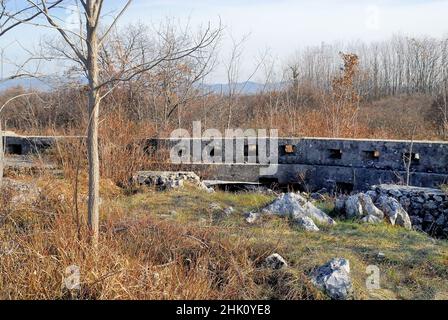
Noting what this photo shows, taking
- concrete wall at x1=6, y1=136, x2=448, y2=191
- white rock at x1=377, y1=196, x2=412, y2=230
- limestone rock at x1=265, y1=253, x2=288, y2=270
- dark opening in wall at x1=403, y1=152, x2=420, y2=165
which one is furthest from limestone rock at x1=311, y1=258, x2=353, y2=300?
dark opening in wall at x1=403, y1=152, x2=420, y2=165

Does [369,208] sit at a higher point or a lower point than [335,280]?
higher

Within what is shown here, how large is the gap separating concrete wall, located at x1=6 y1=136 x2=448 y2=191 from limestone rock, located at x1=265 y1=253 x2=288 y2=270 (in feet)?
14.6

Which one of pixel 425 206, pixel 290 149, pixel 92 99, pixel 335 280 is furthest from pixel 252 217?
pixel 290 149

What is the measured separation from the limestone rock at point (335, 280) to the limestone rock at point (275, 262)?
0.33m

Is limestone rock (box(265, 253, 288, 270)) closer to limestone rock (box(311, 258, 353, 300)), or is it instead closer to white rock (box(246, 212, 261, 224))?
limestone rock (box(311, 258, 353, 300))

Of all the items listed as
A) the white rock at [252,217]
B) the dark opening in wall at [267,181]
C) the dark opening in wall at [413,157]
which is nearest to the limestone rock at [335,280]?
the white rock at [252,217]

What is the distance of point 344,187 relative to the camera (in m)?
8.58

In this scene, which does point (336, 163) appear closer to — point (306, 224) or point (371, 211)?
point (371, 211)

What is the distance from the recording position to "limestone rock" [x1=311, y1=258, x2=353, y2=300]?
3.28 m

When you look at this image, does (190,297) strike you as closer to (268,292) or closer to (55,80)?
(268,292)

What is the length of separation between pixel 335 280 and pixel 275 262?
60 cm

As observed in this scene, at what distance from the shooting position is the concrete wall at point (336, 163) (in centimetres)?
759

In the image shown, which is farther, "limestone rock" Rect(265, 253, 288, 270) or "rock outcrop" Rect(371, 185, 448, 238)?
"rock outcrop" Rect(371, 185, 448, 238)

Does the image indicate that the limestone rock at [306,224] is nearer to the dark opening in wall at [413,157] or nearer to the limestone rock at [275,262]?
the limestone rock at [275,262]
